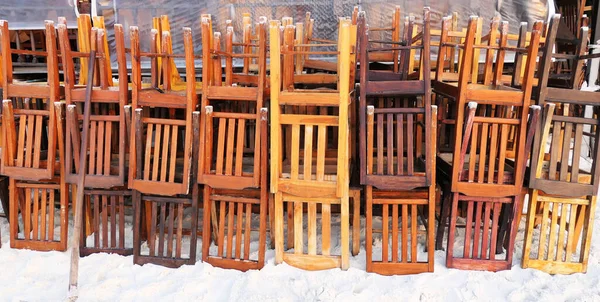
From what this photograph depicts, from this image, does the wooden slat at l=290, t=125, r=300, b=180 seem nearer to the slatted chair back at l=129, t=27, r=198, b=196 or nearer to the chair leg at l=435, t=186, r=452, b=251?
the slatted chair back at l=129, t=27, r=198, b=196

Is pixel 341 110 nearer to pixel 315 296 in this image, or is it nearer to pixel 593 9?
pixel 315 296

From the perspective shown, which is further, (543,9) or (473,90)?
(543,9)

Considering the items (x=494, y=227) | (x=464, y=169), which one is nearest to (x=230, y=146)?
(x=464, y=169)

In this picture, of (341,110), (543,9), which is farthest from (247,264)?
(543,9)

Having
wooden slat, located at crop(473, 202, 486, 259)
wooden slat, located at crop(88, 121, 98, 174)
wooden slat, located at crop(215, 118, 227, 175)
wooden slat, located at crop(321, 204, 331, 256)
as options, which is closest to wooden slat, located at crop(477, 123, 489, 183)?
wooden slat, located at crop(473, 202, 486, 259)

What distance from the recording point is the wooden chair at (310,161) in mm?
2525

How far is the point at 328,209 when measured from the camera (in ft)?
9.07

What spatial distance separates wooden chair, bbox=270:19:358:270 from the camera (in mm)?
2525

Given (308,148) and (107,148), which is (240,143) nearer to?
(308,148)

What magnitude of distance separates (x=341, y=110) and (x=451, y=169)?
0.83m

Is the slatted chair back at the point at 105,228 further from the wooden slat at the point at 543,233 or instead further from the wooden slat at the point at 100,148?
the wooden slat at the point at 543,233

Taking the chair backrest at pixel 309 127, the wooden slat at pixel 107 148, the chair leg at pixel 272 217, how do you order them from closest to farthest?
the chair backrest at pixel 309 127
the wooden slat at pixel 107 148
the chair leg at pixel 272 217

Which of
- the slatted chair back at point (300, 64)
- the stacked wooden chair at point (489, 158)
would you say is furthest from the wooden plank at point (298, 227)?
the stacked wooden chair at point (489, 158)

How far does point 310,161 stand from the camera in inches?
105
